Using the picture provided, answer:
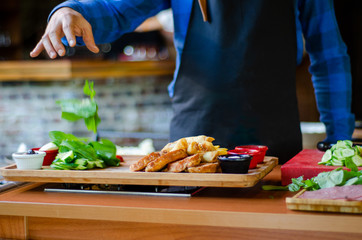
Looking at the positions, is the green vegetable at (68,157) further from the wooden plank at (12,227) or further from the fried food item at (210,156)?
the fried food item at (210,156)

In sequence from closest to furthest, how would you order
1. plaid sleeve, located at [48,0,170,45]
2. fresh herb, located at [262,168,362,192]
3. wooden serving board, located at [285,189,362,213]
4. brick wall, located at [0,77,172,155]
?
1. wooden serving board, located at [285,189,362,213]
2. fresh herb, located at [262,168,362,192]
3. plaid sleeve, located at [48,0,170,45]
4. brick wall, located at [0,77,172,155]

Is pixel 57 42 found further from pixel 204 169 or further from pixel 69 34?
pixel 204 169

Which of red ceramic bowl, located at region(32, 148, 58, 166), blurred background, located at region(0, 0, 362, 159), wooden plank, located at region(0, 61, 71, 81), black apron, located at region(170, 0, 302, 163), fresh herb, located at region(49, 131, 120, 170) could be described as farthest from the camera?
blurred background, located at region(0, 0, 362, 159)

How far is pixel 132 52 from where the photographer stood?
5.40 metres

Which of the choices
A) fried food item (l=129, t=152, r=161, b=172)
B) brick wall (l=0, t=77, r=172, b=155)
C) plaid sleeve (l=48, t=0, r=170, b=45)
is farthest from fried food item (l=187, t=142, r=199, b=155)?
brick wall (l=0, t=77, r=172, b=155)

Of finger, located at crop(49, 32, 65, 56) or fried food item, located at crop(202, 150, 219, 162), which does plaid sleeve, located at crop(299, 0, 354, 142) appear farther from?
finger, located at crop(49, 32, 65, 56)

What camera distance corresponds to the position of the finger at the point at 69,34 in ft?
4.82

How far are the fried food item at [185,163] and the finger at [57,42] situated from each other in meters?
0.50

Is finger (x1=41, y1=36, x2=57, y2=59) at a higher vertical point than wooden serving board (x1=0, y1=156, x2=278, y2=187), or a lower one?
higher

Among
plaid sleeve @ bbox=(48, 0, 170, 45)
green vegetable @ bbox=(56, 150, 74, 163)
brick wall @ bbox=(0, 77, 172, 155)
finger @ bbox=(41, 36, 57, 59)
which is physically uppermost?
plaid sleeve @ bbox=(48, 0, 170, 45)

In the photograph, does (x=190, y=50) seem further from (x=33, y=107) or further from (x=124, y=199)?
(x=33, y=107)

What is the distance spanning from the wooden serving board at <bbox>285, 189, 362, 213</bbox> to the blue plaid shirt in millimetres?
960

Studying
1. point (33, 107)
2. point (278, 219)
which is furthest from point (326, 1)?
point (33, 107)

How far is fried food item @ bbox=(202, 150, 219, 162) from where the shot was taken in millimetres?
1356
